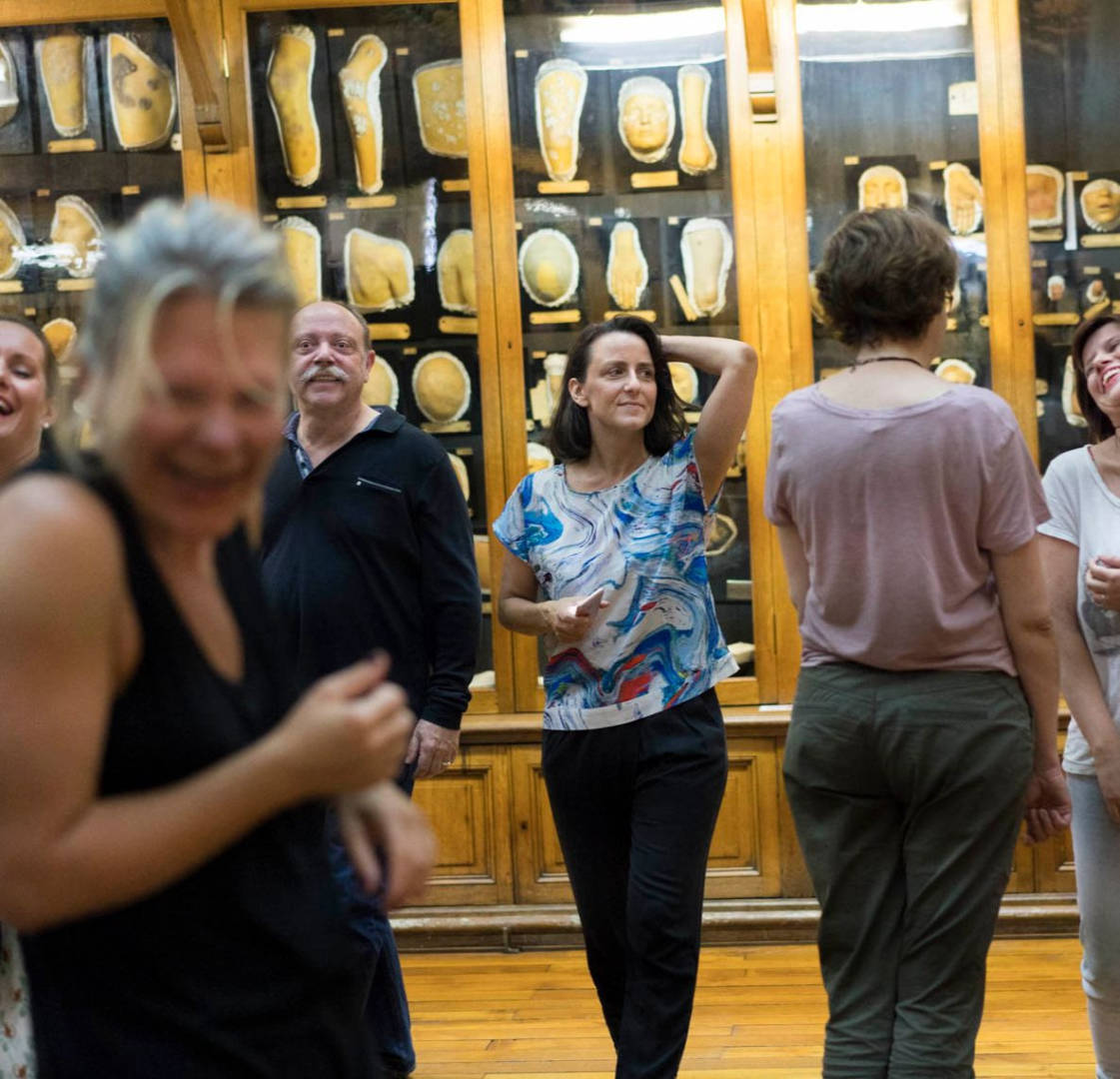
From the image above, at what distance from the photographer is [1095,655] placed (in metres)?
2.88

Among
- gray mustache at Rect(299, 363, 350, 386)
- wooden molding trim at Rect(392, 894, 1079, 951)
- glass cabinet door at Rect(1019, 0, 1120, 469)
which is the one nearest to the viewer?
gray mustache at Rect(299, 363, 350, 386)

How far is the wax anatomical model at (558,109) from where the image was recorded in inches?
203

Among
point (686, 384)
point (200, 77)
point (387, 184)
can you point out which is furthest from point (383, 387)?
point (200, 77)

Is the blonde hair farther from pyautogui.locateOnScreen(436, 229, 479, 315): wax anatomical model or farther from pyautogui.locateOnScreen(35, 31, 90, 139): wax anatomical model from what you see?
pyautogui.locateOnScreen(35, 31, 90, 139): wax anatomical model

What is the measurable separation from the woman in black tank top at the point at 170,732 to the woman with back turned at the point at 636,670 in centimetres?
195

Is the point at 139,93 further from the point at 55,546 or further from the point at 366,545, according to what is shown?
the point at 55,546

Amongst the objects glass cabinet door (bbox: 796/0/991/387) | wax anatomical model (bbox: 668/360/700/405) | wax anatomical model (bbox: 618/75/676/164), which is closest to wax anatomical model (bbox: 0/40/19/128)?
wax anatomical model (bbox: 618/75/676/164)

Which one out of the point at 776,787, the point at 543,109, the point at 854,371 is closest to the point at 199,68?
the point at 543,109

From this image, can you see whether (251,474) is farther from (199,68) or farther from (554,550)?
(199,68)

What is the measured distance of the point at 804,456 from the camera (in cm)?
240

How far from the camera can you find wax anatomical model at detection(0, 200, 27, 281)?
530cm

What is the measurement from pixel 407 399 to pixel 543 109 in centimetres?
104

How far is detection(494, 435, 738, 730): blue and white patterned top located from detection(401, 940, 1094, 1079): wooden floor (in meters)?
1.05

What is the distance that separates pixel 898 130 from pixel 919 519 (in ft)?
10.1
